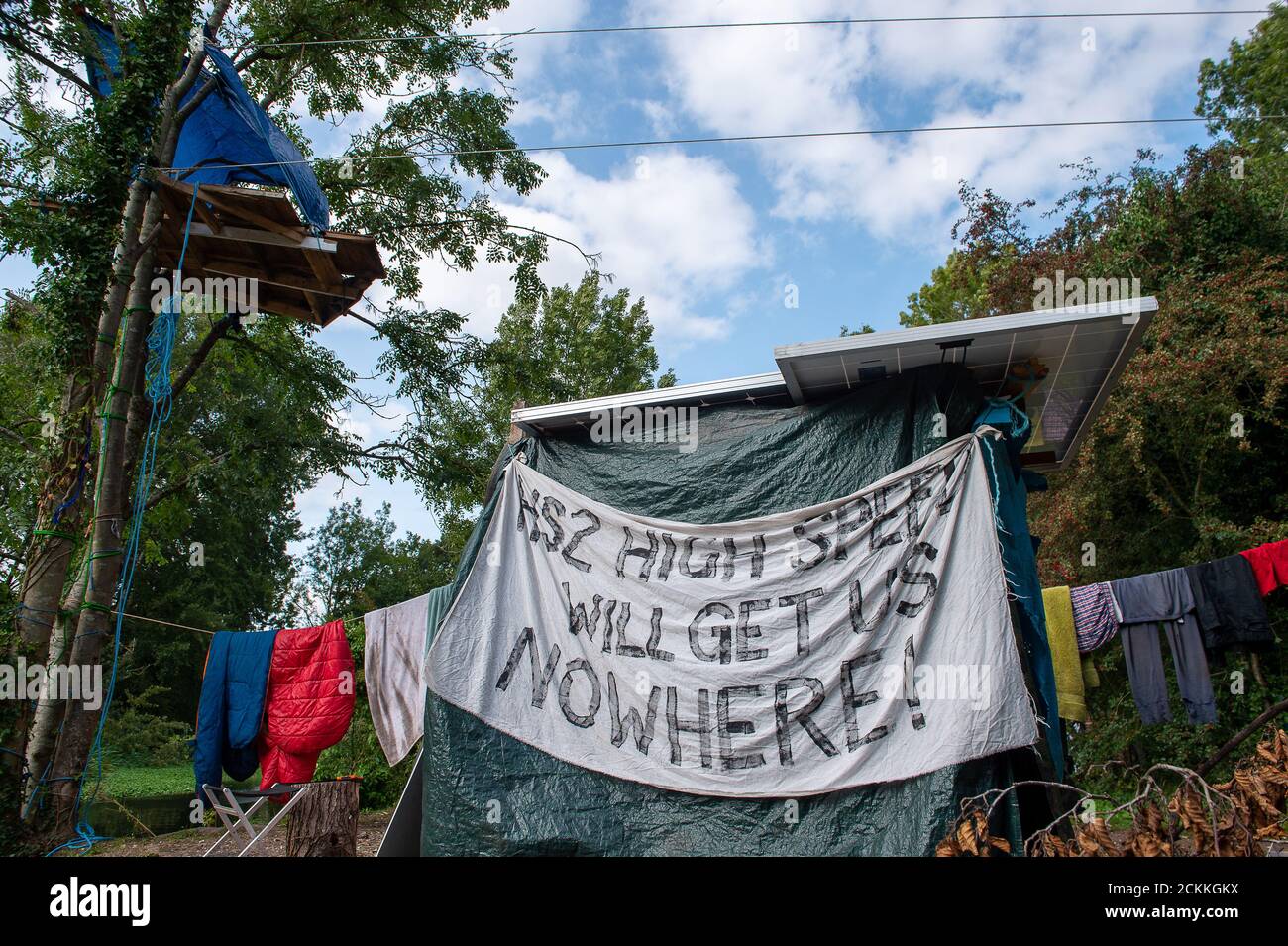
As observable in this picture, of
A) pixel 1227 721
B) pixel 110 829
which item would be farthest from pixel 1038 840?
pixel 110 829

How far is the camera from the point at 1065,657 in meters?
7.05

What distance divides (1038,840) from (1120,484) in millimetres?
10661

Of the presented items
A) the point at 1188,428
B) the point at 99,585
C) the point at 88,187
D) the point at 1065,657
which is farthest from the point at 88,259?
the point at 1188,428

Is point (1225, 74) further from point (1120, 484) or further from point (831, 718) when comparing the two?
point (831, 718)

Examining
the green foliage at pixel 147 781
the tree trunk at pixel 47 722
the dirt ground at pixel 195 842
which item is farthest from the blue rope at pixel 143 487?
the green foliage at pixel 147 781

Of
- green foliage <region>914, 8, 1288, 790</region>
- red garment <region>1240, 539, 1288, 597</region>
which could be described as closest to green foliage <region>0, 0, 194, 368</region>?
red garment <region>1240, 539, 1288, 597</region>

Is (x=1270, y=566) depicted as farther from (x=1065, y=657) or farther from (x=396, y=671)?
(x=396, y=671)

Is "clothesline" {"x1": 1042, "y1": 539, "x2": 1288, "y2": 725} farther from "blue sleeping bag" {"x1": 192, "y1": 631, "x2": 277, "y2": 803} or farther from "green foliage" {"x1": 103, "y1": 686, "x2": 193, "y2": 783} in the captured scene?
"green foliage" {"x1": 103, "y1": 686, "x2": 193, "y2": 783}

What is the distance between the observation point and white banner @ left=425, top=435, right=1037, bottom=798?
495 cm

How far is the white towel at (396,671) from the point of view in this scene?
21.9 ft

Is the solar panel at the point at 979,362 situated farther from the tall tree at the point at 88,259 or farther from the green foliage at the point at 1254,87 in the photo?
the green foliage at the point at 1254,87

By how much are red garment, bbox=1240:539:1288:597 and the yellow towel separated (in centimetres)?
146

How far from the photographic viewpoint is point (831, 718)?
5.12 meters

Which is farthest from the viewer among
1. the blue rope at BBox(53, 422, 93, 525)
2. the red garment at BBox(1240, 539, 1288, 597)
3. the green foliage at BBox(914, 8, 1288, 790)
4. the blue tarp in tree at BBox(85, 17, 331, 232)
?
the green foliage at BBox(914, 8, 1288, 790)
